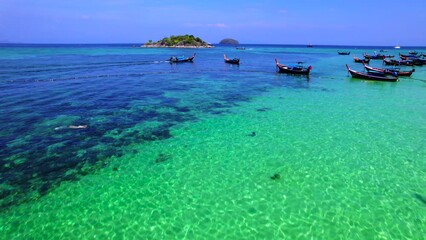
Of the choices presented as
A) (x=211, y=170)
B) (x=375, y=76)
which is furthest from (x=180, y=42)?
(x=211, y=170)

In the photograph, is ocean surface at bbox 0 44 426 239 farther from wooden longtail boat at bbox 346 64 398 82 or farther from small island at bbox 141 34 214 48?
small island at bbox 141 34 214 48

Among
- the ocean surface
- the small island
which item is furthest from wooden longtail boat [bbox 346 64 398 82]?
the small island

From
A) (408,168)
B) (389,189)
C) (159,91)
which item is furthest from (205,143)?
(159,91)

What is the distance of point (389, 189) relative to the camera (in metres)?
11.8

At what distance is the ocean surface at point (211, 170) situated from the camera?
9688 mm

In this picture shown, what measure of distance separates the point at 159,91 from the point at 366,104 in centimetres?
2389

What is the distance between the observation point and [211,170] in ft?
44.6

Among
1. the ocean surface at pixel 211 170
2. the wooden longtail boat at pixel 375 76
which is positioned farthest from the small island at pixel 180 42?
the ocean surface at pixel 211 170

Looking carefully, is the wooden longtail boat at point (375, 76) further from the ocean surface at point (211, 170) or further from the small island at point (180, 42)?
the small island at point (180, 42)

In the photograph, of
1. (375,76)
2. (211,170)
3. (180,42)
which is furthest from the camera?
(180,42)

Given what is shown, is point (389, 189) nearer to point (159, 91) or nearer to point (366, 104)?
point (366, 104)

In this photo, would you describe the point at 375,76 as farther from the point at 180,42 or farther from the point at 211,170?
Result: the point at 180,42

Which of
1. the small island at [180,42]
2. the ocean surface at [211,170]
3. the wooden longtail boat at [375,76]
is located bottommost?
the ocean surface at [211,170]

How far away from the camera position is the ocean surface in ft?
31.8
